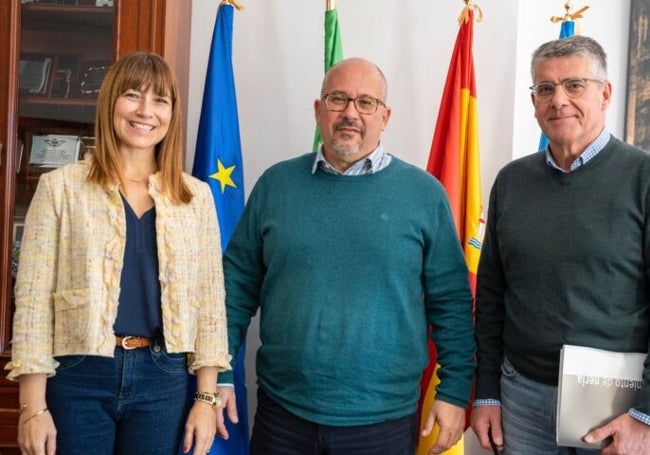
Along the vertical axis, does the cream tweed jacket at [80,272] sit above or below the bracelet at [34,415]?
above

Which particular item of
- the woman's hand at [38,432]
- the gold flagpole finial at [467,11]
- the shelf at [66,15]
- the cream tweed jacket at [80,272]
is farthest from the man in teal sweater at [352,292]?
the shelf at [66,15]

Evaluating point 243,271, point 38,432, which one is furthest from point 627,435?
point 38,432

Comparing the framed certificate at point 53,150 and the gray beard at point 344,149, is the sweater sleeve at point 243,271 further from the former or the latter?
the framed certificate at point 53,150

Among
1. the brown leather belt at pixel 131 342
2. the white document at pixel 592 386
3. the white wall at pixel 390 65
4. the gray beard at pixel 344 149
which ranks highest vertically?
the white wall at pixel 390 65

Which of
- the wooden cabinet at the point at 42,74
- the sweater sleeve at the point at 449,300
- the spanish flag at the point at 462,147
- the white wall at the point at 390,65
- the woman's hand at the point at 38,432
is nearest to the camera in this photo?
the woman's hand at the point at 38,432

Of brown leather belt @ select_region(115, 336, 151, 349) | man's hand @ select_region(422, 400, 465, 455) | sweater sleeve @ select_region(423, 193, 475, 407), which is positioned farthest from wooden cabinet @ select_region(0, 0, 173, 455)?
man's hand @ select_region(422, 400, 465, 455)

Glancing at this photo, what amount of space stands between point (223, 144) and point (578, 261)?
1.35m

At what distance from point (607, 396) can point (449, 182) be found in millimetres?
1031

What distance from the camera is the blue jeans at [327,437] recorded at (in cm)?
152

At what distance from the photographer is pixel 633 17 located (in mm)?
2555

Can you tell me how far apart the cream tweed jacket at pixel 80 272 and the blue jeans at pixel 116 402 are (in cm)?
4

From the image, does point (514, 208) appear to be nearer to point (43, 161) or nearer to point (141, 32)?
point (141, 32)

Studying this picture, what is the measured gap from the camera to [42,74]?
2.11 m

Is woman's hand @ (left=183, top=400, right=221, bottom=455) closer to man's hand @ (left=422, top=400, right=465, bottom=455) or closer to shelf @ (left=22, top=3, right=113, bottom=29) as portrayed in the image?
man's hand @ (left=422, top=400, right=465, bottom=455)
